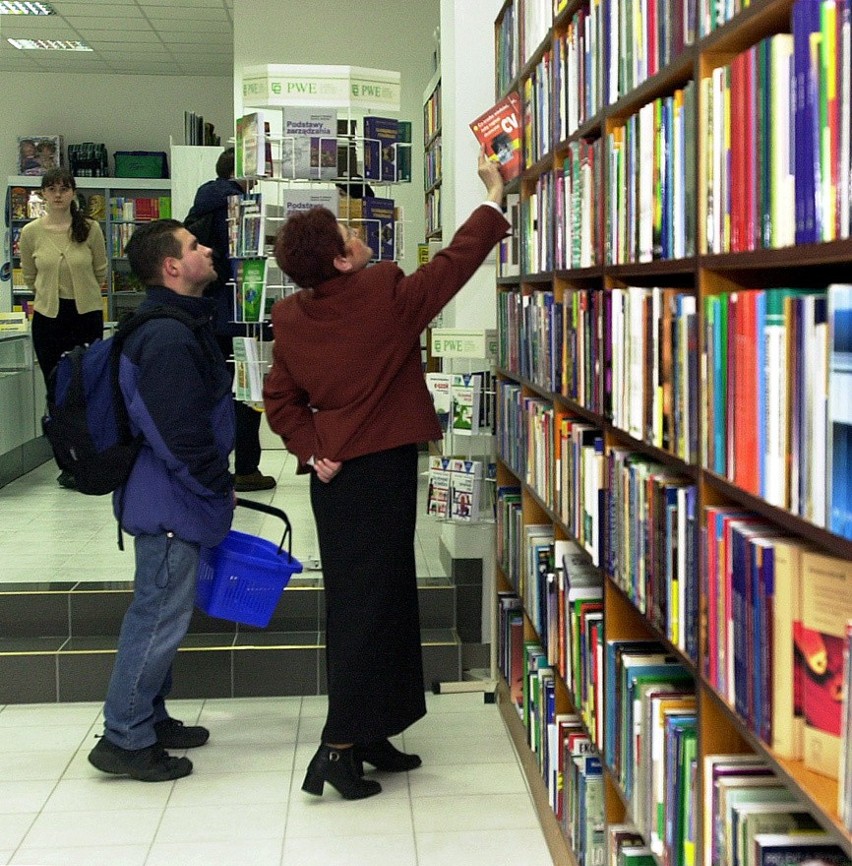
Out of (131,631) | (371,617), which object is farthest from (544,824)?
(131,631)

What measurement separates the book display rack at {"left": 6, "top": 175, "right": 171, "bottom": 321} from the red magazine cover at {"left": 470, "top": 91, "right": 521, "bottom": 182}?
824 centimetres

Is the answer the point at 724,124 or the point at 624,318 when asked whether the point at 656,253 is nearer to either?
the point at 624,318

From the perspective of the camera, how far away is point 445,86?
4582 millimetres

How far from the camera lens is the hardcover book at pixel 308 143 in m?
4.70

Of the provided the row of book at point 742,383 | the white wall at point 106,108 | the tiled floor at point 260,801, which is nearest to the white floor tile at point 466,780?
the tiled floor at point 260,801

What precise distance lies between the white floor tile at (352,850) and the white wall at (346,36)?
6.45 metres

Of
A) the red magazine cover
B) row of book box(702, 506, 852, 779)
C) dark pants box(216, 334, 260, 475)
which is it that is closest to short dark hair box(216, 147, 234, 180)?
dark pants box(216, 334, 260, 475)

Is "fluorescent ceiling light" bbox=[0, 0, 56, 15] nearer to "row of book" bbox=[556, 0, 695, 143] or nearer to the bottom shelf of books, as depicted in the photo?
the bottom shelf of books

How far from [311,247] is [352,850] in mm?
1531

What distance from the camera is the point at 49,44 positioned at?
11023 mm

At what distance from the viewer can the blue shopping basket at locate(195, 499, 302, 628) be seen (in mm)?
3715

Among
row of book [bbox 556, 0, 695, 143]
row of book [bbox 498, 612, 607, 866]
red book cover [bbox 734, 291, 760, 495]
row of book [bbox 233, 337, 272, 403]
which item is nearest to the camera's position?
red book cover [bbox 734, 291, 760, 495]

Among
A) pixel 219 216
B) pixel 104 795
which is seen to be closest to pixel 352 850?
pixel 104 795

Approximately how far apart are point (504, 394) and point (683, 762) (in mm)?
2139
